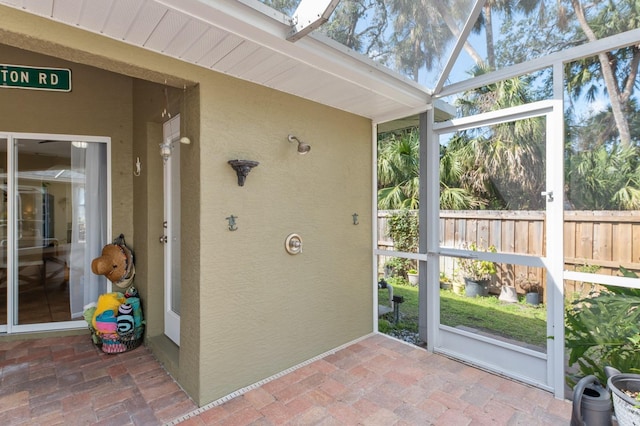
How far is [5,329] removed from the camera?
360 cm

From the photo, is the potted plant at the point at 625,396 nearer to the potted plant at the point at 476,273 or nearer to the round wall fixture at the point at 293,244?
the potted plant at the point at 476,273

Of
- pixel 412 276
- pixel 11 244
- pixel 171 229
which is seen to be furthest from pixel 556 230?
pixel 11 244

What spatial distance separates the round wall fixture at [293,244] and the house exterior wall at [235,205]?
5 centimetres

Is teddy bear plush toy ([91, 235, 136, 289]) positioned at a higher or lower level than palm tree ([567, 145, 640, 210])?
lower

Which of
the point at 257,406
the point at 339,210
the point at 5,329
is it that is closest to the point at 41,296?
the point at 5,329

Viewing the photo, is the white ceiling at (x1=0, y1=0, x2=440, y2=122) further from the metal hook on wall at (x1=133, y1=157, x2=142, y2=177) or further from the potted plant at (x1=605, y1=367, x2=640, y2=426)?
the potted plant at (x1=605, y1=367, x2=640, y2=426)

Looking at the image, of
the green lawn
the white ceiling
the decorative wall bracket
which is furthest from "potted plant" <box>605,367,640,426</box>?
the decorative wall bracket

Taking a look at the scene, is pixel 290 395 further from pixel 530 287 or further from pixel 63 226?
pixel 63 226

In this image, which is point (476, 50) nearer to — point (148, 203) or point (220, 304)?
point (220, 304)

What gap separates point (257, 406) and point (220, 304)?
83 cm

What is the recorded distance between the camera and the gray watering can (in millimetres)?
1960

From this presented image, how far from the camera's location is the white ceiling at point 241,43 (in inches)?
68.6

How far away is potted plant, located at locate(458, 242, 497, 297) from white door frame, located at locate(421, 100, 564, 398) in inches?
4.7

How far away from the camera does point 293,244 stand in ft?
9.92
